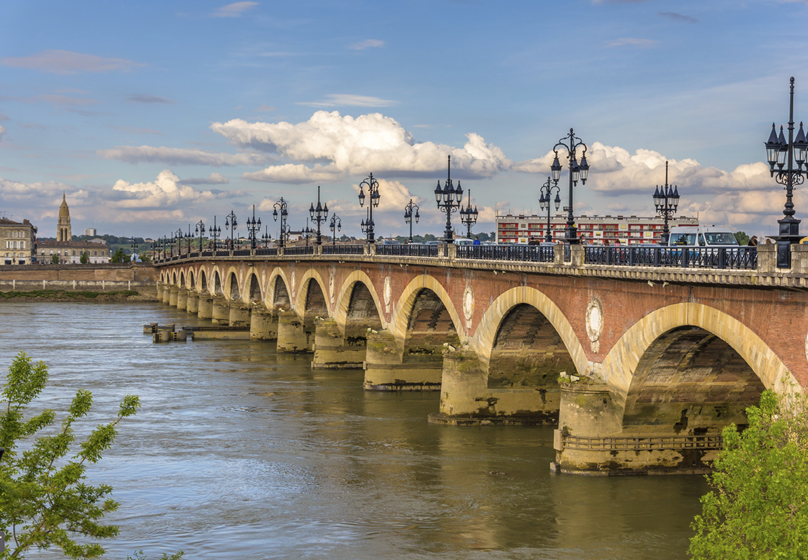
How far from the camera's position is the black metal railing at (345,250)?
176ft

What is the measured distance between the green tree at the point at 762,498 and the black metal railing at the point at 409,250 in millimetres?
26129

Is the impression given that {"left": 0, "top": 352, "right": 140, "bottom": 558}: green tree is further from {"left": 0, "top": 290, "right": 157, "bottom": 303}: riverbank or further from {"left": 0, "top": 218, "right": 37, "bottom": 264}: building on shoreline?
{"left": 0, "top": 218, "right": 37, "bottom": 264}: building on shoreline

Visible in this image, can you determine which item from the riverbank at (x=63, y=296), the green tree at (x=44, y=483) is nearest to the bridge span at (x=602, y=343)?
the green tree at (x=44, y=483)

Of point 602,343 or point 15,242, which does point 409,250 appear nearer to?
point 602,343

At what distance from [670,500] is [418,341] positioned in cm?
2134

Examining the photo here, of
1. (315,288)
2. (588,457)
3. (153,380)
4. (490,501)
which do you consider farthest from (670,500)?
(315,288)

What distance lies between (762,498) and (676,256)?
8.41 m

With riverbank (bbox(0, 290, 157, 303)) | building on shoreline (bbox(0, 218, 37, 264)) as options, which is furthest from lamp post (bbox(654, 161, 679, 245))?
building on shoreline (bbox(0, 218, 37, 264))

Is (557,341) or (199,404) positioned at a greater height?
(557,341)

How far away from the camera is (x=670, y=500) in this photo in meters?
22.8

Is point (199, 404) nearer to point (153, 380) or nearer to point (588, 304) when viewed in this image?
point (153, 380)

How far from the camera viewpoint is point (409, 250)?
44.0 metres

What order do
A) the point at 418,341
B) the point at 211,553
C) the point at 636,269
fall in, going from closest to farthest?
the point at 211,553 → the point at 636,269 → the point at 418,341

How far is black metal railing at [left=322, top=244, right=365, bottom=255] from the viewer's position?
5364 cm
